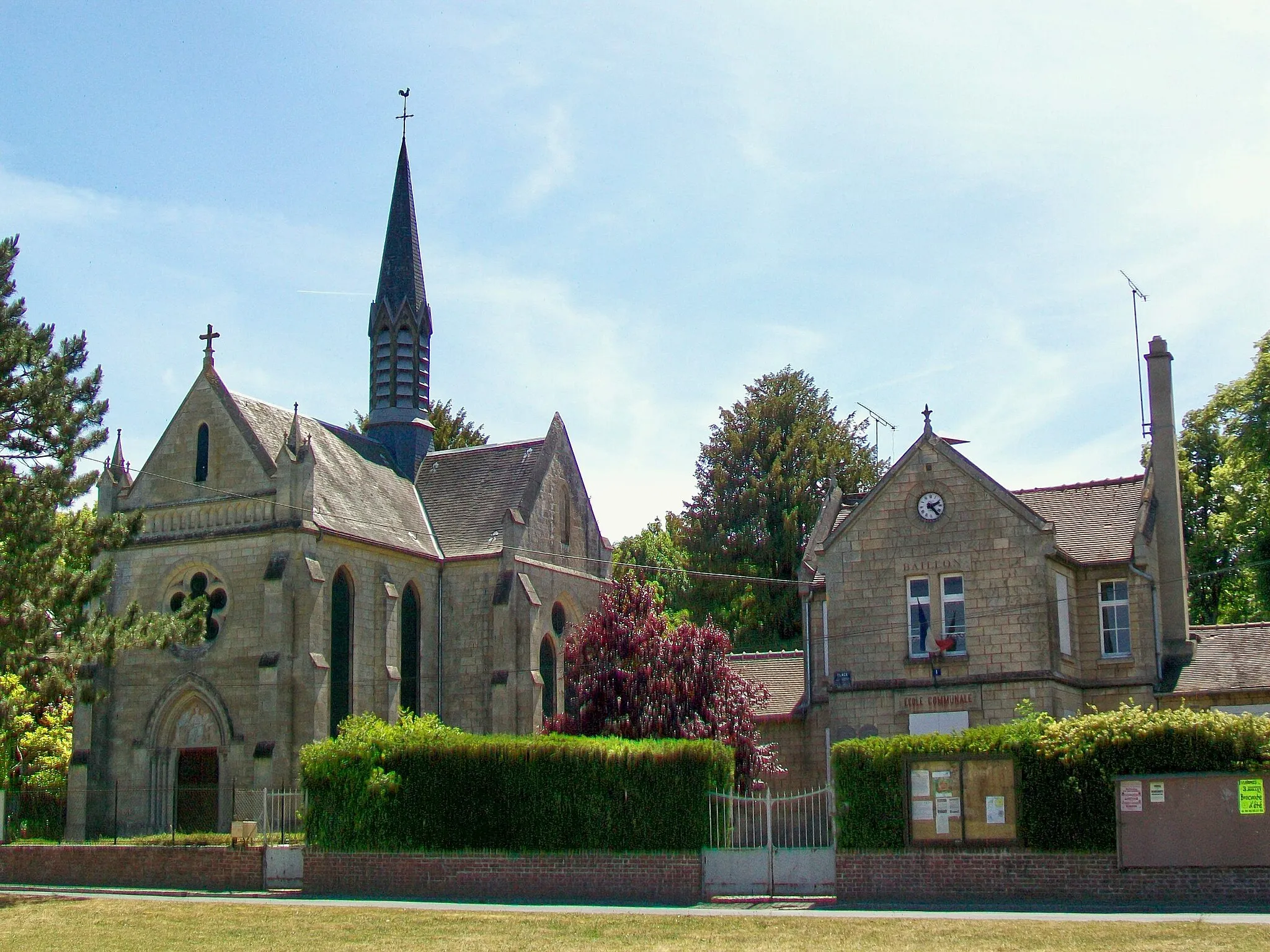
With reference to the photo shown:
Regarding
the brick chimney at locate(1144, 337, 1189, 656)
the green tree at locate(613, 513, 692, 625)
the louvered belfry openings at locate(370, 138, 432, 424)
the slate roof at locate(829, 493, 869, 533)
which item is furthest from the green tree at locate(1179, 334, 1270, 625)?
the louvered belfry openings at locate(370, 138, 432, 424)

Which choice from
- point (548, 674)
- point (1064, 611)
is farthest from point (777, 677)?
point (1064, 611)

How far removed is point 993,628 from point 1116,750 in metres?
10.00

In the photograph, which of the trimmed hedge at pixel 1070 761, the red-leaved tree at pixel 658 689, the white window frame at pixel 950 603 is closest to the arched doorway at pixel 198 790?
the red-leaved tree at pixel 658 689

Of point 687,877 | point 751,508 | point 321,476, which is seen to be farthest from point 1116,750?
point 751,508

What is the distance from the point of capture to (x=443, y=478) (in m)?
45.1

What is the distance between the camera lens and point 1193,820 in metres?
21.0

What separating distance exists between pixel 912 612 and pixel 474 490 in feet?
51.0

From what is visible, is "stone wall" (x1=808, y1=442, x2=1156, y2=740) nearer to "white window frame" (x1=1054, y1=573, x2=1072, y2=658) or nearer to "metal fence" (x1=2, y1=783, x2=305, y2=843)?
"white window frame" (x1=1054, y1=573, x2=1072, y2=658)

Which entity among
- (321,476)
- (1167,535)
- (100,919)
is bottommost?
(100,919)

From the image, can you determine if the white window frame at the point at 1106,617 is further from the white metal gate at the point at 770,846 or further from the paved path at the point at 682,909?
the paved path at the point at 682,909

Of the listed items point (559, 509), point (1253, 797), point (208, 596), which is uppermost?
point (559, 509)

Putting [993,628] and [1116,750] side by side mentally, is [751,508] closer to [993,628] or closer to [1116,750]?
[993,628]

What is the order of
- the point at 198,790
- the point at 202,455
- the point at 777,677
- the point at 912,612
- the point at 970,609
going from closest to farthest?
the point at 970,609, the point at 912,612, the point at 198,790, the point at 202,455, the point at 777,677

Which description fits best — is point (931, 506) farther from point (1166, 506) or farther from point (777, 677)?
point (777, 677)
